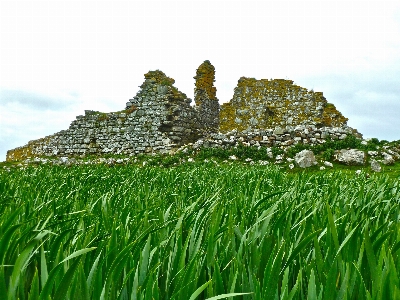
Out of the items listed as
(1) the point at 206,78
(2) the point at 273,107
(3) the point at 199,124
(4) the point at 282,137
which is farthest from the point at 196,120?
(4) the point at 282,137

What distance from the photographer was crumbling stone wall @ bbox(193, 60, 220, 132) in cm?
1888

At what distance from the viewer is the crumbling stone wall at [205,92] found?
18.9m

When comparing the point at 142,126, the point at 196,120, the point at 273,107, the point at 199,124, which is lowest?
the point at 142,126

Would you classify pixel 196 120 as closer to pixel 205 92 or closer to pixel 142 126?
pixel 205 92

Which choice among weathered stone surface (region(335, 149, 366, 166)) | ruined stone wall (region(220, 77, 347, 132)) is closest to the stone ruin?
ruined stone wall (region(220, 77, 347, 132))

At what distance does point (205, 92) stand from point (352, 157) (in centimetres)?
991

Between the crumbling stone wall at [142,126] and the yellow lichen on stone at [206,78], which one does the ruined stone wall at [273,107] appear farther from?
the crumbling stone wall at [142,126]

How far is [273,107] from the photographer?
19000 millimetres

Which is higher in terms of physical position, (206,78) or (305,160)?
(206,78)

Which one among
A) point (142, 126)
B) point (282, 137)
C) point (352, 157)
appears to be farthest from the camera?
point (142, 126)

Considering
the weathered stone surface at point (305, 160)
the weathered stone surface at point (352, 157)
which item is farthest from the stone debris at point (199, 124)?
the weathered stone surface at point (352, 157)

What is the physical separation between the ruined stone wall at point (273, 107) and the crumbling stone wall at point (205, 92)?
2.40 ft

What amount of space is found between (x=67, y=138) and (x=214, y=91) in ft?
25.9

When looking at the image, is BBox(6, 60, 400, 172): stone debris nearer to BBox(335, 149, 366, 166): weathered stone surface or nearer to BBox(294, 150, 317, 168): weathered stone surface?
BBox(294, 150, 317, 168): weathered stone surface
